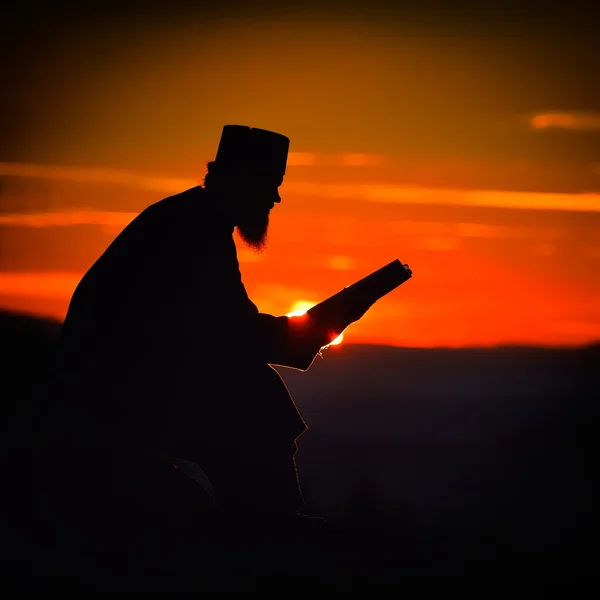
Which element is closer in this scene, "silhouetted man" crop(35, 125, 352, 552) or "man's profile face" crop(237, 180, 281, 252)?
"silhouetted man" crop(35, 125, 352, 552)

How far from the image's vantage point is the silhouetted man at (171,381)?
7340mm

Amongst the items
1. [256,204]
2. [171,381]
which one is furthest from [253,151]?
[171,381]

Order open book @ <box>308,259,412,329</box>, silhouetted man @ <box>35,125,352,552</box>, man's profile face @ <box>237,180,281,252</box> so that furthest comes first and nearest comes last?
1. man's profile face @ <box>237,180,281,252</box>
2. open book @ <box>308,259,412,329</box>
3. silhouetted man @ <box>35,125,352,552</box>

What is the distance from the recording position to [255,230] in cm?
863

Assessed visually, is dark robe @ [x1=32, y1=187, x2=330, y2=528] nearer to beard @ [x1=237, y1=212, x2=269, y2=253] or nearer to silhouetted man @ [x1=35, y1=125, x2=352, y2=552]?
silhouetted man @ [x1=35, y1=125, x2=352, y2=552]

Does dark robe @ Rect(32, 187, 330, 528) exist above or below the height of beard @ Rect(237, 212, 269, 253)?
below

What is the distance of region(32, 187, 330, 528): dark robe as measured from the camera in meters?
7.42

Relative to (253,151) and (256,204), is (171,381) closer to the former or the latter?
(256,204)

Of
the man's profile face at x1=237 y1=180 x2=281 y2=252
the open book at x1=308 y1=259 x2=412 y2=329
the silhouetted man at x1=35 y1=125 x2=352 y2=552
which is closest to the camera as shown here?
the silhouetted man at x1=35 y1=125 x2=352 y2=552

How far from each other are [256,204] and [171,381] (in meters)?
1.44

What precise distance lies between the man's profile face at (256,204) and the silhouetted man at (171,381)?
0.24 metres

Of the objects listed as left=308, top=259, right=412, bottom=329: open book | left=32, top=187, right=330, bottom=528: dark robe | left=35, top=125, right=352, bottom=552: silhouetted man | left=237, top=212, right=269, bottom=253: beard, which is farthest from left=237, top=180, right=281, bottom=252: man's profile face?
left=308, top=259, right=412, bottom=329: open book

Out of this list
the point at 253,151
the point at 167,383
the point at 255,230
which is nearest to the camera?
the point at 167,383

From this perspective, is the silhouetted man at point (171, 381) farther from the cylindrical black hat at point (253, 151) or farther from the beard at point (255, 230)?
the cylindrical black hat at point (253, 151)
